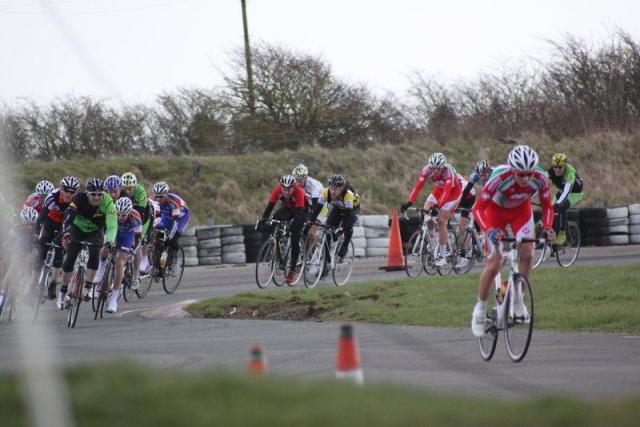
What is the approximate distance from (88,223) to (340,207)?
5.04 metres

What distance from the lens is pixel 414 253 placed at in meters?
21.6

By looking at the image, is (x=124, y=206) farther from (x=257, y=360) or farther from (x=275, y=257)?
(x=257, y=360)

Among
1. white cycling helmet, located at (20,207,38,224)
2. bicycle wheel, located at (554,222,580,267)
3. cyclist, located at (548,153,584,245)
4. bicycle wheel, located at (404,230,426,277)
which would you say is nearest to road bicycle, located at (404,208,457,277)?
bicycle wheel, located at (404,230,426,277)

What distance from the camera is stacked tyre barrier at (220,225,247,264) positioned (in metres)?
29.6

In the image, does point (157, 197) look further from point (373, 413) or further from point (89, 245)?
point (373, 413)

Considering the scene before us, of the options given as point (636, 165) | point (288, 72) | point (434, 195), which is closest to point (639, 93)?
point (636, 165)

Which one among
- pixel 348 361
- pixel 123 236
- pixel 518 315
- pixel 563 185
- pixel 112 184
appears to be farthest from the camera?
pixel 563 185

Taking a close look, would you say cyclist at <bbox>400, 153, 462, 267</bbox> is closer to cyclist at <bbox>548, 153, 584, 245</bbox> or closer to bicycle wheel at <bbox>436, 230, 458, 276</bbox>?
bicycle wheel at <bbox>436, 230, 458, 276</bbox>

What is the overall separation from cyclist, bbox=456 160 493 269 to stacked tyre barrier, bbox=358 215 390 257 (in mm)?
8042

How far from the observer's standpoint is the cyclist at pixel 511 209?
11422 millimetres

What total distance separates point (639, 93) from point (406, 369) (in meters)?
40.0

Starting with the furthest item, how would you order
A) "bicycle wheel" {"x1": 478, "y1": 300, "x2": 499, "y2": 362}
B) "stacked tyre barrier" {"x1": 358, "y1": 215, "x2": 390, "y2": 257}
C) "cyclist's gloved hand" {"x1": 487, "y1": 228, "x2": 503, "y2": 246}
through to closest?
1. "stacked tyre barrier" {"x1": 358, "y1": 215, "x2": 390, "y2": 257}
2. "cyclist's gloved hand" {"x1": 487, "y1": 228, "x2": 503, "y2": 246}
3. "bicycle wheel" {"x1": 478, "y1": 300, "x2": 499, "y2": 362}

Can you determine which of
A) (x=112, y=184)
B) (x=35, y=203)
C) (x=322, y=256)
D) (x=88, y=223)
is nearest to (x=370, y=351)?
(x=88, y=223)

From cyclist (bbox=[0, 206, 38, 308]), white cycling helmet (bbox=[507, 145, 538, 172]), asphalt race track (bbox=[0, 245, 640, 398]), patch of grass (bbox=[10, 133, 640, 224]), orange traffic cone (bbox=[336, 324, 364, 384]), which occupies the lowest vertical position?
asphalt race track (bbox=[0, 245, 640, 398])
